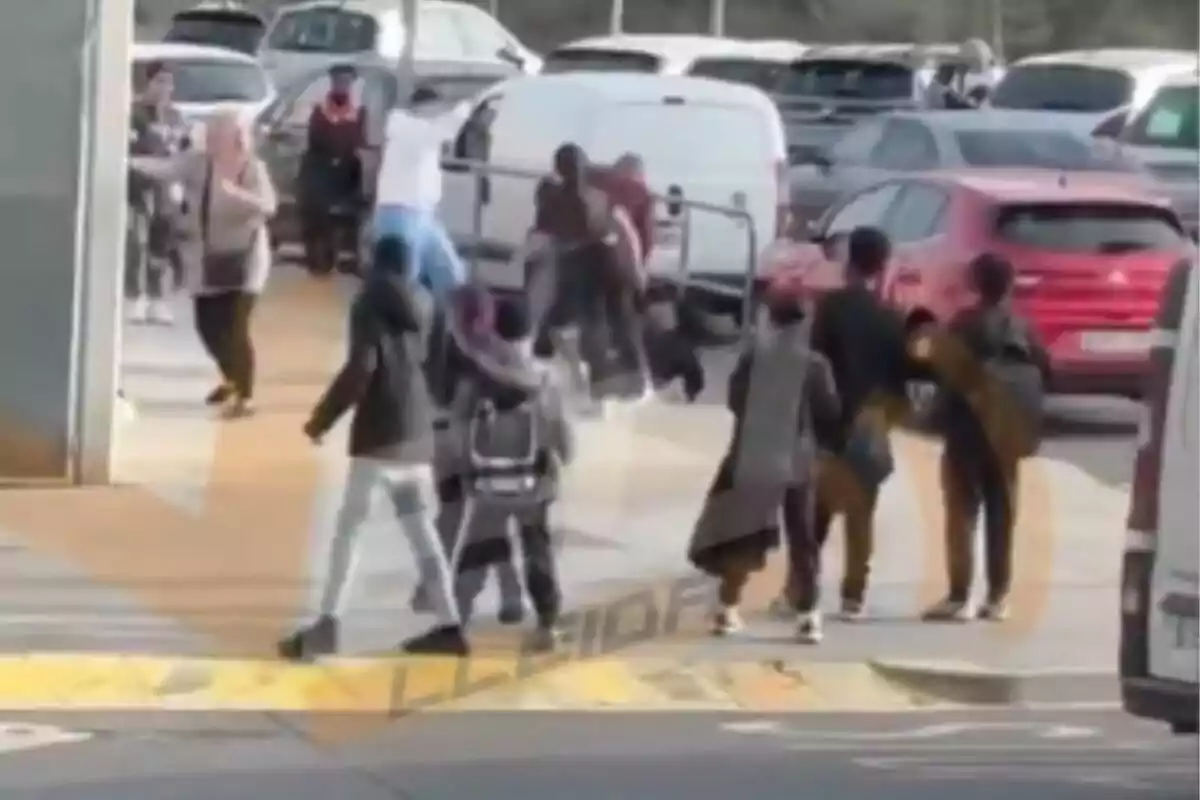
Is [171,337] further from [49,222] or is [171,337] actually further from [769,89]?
[769,89]

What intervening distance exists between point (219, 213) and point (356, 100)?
3.38 ft

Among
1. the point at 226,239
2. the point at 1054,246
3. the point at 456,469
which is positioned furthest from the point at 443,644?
the point at 1054,246

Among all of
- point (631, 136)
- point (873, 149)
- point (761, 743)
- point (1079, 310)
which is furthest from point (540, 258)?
point (761, 743)

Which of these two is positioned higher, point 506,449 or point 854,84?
point 854,84

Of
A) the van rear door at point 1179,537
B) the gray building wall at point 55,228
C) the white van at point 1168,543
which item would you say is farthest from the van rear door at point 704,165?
the van rear door at point 1179,537

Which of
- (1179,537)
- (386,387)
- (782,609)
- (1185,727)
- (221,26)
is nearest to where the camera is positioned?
(1179,537)

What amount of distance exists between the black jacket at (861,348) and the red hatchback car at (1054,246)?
1.00 m

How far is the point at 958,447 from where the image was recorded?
12.1 m

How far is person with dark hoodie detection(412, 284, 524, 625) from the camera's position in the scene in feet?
35.9

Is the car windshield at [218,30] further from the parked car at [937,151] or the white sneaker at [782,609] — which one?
the white sneaker at [782,609]

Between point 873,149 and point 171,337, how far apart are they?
10.4 ft

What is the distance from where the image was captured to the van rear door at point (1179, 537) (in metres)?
8.15

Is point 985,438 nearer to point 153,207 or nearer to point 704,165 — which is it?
point 704,165

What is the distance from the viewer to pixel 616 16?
1286cm
